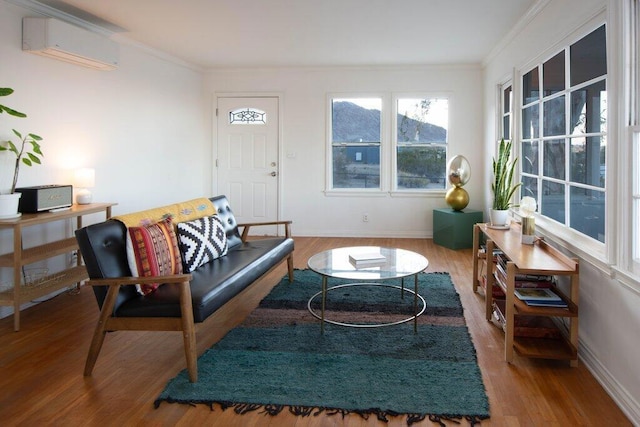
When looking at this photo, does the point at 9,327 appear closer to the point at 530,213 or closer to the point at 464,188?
the point at 530,213

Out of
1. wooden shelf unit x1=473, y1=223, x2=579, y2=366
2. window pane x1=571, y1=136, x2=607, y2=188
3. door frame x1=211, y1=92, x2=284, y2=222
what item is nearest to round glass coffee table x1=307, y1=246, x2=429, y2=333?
wooden shelf unit x1=473, y1=223, x2=579, y2=366

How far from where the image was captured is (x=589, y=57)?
9.78ft

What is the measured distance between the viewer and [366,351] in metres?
2.94

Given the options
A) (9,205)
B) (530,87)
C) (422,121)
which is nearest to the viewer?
(9,205)

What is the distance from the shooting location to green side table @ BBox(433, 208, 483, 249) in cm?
605

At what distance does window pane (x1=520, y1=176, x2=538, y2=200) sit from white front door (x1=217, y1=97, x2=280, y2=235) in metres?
3.50

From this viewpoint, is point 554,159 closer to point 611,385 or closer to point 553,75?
point 553,75

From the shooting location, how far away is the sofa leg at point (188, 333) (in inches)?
99.7

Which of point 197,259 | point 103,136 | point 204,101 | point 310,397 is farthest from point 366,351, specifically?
point 204,101

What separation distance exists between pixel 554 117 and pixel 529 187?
3.04 ft

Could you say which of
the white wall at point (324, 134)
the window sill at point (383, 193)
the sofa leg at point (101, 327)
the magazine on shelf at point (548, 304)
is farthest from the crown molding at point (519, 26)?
the sofa leg at point (101, 327)

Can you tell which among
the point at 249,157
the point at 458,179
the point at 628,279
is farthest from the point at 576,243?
the point at 249,157

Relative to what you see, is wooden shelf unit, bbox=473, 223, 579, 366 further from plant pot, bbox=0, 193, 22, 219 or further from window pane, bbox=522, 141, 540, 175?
plant pot, bbox=0, 193, 22, 219

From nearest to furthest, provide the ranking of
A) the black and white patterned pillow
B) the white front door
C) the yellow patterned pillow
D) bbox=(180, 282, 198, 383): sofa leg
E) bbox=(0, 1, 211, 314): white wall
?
1. bbox=(180, 282, 198, 383): sofa leg
2. the yellow patterned pillow
3. the black and white patterned pillow
4. bbox=(0, 1, 211, 314): white wall
5. the white front door
